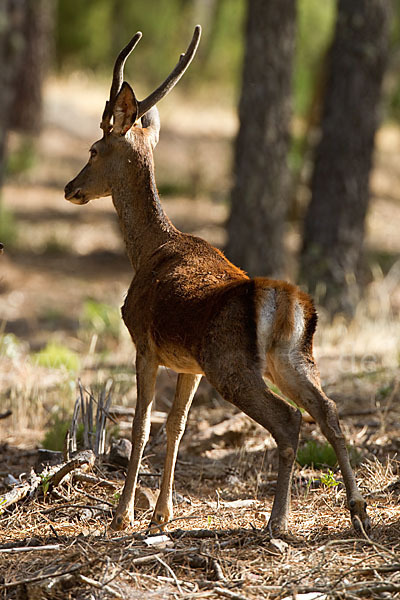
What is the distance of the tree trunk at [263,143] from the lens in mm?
9914

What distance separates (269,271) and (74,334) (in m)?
2.63

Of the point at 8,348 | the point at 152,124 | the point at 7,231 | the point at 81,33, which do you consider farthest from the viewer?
the point at 81,33

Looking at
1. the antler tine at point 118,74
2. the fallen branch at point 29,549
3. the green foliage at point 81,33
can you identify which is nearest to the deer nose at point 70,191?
the antler tine at point 118,74

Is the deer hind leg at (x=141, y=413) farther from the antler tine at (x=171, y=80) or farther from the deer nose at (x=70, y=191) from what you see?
the antler tine at (x=171, y=80)

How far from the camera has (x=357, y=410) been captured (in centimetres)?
628

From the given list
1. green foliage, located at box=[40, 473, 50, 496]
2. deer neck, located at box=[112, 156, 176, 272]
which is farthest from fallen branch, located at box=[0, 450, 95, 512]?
deer neck, located at box=[112, 156, 176, 272]

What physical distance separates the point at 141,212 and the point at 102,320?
486cm

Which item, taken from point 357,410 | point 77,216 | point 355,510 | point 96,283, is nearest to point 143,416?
point 355,510

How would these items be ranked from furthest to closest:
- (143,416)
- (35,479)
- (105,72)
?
(105,72) < (35,479) < (143,416)

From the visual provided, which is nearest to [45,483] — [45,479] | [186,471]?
[45,479]

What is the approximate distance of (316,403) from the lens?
3.91 meters

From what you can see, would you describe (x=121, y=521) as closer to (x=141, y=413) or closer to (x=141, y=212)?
(x=141, y=413)

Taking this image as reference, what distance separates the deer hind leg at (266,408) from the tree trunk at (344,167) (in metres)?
6.20

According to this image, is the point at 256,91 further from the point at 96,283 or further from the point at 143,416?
the point at 143,416
